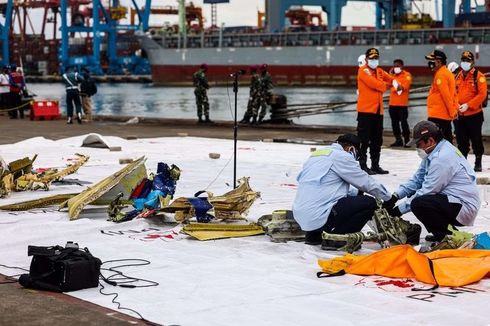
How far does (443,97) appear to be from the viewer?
38.6ft

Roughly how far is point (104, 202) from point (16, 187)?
1.62m

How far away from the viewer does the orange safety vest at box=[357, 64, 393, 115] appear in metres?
12.3

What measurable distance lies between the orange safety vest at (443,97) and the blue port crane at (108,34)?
9261 cm

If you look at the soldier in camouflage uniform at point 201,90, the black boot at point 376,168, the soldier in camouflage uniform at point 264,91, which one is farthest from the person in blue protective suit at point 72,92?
the black boot at point 376,168

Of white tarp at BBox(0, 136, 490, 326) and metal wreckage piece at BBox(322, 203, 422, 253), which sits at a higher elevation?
metal wreckage piece at BBox(322, 203, 422, 253)

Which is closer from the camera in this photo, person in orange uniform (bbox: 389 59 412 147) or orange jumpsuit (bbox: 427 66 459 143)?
orange jumpsuit (bbox: 427 66 459 143)

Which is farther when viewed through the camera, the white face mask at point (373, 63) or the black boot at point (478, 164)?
the black boot at point (478, 164)

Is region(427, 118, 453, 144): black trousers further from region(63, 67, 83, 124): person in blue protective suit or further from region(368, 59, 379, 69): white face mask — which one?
region(63, 67, 83, 124): person in blue protective suit

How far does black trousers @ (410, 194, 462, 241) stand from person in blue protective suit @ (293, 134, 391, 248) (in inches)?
11.8

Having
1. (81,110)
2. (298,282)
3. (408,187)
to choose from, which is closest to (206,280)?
(298,282)

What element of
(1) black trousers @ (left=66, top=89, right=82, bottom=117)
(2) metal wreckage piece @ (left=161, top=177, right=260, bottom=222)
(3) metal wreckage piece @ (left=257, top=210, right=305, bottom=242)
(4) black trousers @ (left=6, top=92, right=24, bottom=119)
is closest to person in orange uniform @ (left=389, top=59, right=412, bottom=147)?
(2) metal wreckage piece @ (left=161, top=177, right=260, bottom=222)

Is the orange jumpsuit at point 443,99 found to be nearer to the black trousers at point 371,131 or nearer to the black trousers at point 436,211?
the black trousers at point 371,131

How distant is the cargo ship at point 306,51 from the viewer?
265 ft

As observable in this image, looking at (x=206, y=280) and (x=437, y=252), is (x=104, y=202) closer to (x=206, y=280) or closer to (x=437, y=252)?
(x=206, y=280)
